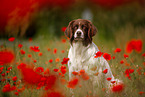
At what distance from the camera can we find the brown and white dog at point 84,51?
3158mm

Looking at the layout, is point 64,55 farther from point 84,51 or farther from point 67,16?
point 67,16

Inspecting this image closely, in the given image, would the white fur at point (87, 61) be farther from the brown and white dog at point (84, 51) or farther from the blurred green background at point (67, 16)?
the blurred green background at point (67, 16)

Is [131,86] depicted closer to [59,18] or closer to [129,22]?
[129,22]

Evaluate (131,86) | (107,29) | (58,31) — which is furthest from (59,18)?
(131,86)

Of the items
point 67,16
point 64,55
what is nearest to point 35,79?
point 64,55

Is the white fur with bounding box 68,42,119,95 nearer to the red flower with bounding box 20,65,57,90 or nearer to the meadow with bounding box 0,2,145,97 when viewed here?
the meadow with bounding box 0,2,145,97

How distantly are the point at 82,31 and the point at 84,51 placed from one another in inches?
13.4

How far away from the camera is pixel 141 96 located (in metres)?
2.44

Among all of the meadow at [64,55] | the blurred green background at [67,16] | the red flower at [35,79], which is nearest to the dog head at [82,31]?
the meadow at [64,55]

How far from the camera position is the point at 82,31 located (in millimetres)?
3180

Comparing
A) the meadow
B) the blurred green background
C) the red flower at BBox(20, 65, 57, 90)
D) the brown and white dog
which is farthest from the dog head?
the red flower at BBox(20, 65, 57, 90)

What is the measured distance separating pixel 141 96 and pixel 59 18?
303 inches

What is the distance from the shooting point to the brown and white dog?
3158 millimetres

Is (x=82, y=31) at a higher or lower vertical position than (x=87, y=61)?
higher
